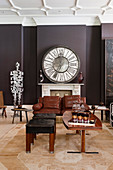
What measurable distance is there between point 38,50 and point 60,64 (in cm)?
109

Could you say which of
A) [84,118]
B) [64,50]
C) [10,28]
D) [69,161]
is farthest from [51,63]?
[69,161]

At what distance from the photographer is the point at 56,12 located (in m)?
7.30

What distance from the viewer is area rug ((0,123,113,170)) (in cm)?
283

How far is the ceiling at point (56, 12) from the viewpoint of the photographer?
6.48m

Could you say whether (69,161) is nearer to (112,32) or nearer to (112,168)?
(112,168)

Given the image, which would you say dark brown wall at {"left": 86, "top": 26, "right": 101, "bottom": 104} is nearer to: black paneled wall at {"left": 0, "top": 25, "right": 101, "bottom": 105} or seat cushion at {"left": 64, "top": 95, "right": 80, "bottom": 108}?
black paneled wall at {"left": 0, "top": 25, "right": 101, "bottom": 105}

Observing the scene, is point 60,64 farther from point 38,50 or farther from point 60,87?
point 38,50

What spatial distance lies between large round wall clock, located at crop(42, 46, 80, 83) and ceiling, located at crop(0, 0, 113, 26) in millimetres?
1192

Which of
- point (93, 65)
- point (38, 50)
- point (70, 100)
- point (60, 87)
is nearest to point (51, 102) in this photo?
point (70, 100)

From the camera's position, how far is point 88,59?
7.98 meters

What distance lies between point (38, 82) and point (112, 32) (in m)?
3.60

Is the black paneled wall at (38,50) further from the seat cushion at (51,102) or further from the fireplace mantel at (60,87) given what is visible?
the seat cushion at (51,102)

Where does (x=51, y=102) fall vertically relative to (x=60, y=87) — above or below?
below

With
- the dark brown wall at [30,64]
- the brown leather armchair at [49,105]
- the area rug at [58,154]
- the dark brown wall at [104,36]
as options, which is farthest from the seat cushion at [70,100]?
the dark brown wall at [30,64]
